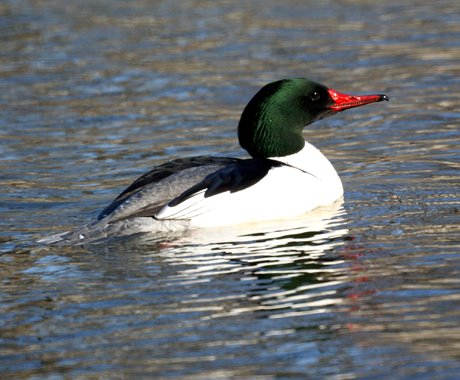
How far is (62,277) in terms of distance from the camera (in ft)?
25.9

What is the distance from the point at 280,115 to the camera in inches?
395

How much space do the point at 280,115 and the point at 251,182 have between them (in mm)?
964

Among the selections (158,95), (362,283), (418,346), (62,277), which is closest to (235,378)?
(418,346)

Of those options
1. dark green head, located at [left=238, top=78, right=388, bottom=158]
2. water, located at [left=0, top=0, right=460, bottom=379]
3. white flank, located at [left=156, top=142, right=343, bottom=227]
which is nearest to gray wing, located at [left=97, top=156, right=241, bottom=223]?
white flank, located at [left=156, top=142, right=343, bottom=227]

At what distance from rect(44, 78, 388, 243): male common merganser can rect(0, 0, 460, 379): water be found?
8.1 inches

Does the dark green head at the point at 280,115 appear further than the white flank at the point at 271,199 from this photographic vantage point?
Yes

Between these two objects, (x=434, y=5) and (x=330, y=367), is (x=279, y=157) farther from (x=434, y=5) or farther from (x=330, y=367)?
(x=434, y=5)

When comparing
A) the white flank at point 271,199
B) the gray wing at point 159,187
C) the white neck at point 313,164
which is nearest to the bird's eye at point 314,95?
the white neck at point 313,164

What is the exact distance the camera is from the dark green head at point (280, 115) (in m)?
9.96

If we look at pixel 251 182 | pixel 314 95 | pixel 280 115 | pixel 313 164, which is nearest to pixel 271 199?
pixel 251 182

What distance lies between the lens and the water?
250 inches

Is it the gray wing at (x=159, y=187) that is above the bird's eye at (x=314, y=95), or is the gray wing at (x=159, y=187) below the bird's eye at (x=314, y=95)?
below

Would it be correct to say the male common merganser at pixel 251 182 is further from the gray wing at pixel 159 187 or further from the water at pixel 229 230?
the water at pixel 229 230

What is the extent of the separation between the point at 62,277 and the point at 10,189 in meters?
3.33
